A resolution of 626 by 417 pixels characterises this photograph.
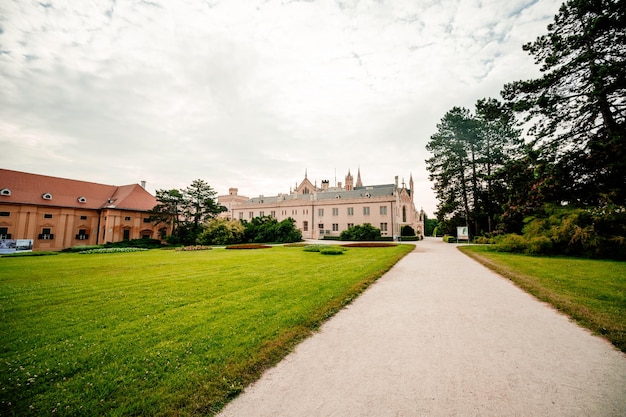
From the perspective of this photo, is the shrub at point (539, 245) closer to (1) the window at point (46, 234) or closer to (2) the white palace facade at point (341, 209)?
(2) the white palace facade at point (341, 209)

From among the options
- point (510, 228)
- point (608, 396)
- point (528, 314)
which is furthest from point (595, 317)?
point (510, 228)

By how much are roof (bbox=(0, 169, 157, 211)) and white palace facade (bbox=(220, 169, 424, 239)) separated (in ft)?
79.0

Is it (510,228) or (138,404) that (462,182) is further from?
(138,404)

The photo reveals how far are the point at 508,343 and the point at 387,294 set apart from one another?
11.3 feet

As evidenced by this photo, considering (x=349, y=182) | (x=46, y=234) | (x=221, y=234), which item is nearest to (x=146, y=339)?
(x=221, y=234)

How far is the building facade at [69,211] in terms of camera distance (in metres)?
32.4

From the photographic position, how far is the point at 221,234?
3397 centimetres

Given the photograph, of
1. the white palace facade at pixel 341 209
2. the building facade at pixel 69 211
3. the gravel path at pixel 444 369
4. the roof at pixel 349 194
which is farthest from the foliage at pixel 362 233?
the gravel path at pixel 444 369

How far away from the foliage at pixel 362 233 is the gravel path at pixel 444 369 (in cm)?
3473

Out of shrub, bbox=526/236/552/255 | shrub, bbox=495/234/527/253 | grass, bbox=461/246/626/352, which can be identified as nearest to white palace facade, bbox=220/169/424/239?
shrub, bbox=495/234/527/253

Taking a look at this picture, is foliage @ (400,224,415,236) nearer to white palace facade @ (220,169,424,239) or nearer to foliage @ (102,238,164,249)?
white palace facade @ (220,169,424,239)

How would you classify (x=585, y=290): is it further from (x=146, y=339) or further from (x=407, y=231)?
(x=407, y=231)

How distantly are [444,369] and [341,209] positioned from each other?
156ft

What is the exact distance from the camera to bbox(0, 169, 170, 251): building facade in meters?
32.4
